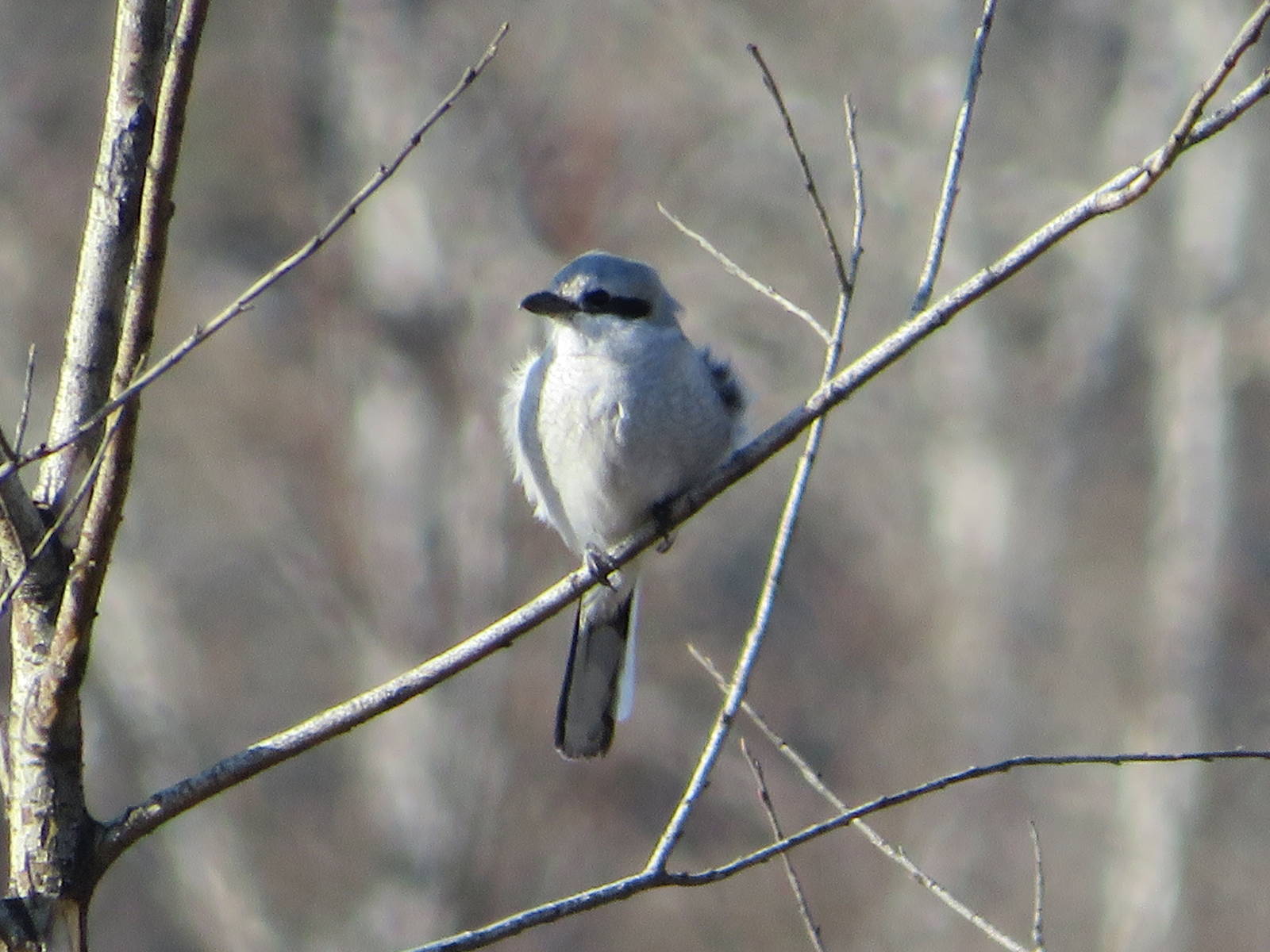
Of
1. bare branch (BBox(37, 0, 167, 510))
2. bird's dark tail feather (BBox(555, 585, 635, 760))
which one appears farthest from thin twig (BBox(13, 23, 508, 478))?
bird's dark tail feather (BBox(555, 585, 635, 760))

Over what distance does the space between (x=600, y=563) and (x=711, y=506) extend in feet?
25.0

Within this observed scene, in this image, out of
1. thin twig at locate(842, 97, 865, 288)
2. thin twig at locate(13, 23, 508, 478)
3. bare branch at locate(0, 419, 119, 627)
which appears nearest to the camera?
thin twig at locate(13, 23, 508, 478)

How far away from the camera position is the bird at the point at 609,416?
4129 mm

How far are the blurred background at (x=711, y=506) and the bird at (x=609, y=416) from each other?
14.4 feet

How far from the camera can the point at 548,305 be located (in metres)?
4.20

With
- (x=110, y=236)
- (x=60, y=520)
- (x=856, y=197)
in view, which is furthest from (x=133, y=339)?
(x=856, y=197)

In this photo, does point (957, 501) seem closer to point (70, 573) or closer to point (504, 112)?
point (504, 112)

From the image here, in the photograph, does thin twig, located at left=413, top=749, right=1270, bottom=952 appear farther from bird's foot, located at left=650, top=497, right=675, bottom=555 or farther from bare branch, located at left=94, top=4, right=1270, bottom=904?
bird's foot, located at left=650, top=497, right=675, bottom=555

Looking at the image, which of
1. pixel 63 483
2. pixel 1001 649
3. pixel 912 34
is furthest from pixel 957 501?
pixel 63 483

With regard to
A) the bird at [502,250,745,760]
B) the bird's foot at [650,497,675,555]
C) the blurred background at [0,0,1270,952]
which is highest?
the blurred background at [0,0,1270,952]

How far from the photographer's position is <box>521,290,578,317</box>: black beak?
13.6 feet

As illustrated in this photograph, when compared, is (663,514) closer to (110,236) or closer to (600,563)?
(600,563)

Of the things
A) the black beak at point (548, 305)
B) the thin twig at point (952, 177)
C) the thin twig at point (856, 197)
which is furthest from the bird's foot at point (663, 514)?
the thin twig at point (952, 177)

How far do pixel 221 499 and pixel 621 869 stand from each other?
4.16m
